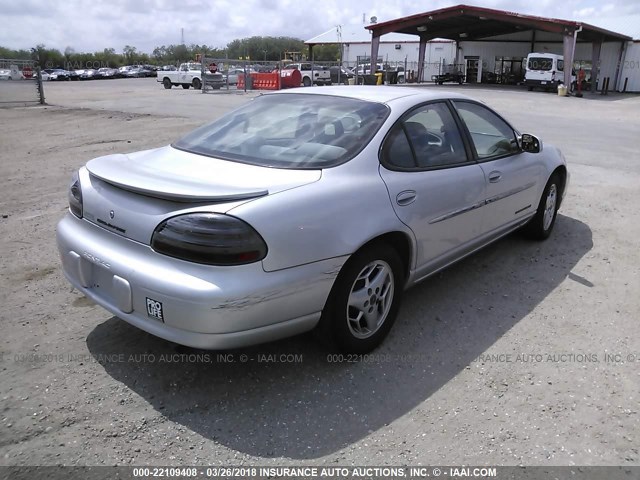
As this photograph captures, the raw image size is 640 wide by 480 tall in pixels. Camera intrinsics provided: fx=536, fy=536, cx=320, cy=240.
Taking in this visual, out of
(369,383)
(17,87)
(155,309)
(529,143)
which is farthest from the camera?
(17,87)

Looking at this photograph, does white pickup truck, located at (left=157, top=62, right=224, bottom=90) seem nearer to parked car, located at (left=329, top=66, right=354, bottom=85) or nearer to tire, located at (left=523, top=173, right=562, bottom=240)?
parked car, located at (left=329, top=66, right=354, bottom=85)

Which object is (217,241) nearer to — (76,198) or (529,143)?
(76,198)

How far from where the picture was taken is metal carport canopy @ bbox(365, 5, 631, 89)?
31875mm

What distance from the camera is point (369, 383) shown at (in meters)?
3.01

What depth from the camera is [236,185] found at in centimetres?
271

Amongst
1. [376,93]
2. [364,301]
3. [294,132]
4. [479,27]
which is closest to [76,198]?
[294,132]

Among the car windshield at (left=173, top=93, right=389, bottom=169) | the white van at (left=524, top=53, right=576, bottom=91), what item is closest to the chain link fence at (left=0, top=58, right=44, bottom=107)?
the car windshield at (left=173, top=93, right=389, bottom=169)

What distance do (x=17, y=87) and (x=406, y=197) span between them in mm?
23656

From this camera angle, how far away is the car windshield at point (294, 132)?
315cm

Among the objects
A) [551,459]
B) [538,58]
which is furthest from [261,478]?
[538,58]

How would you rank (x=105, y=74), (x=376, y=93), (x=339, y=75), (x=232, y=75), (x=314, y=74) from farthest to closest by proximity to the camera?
1. (x=105, y=74)
2. (x=314, y=74)
3. (x=339, y=75)
4. (x=232, y=75)
5. (x=376, y=93)

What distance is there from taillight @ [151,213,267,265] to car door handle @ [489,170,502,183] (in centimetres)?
225

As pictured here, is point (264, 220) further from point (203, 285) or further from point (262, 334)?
point (262, 334)

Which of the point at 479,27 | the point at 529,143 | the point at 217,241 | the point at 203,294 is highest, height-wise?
the point at 479,27
